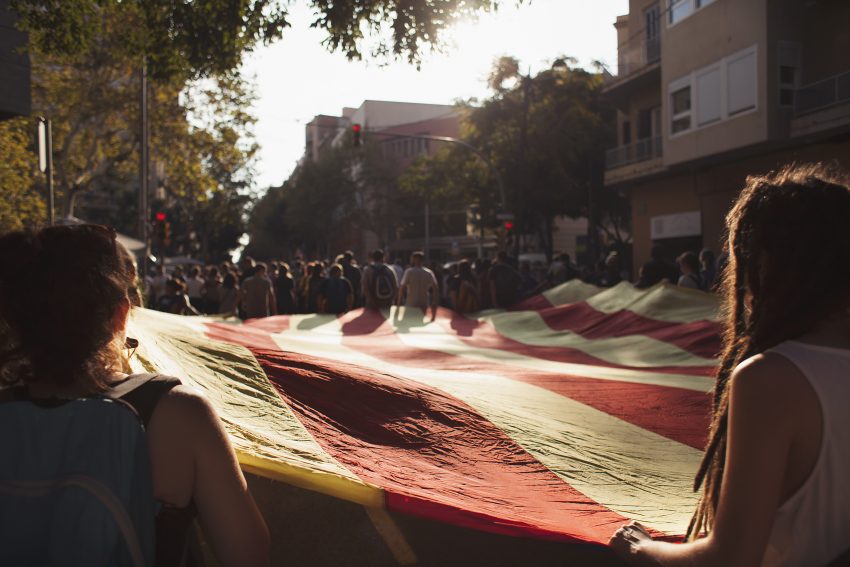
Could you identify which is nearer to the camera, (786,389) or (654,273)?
(786,389)

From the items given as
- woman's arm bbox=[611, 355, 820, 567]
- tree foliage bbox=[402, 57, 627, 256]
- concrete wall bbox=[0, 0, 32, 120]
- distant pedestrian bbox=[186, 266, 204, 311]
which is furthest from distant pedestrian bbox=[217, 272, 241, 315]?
tree foliage bbox=[402, 57, 627, 256]

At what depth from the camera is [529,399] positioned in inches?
193

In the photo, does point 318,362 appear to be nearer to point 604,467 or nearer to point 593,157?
point 604,467

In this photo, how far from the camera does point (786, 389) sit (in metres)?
1.73

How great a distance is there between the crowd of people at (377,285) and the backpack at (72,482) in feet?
30.6

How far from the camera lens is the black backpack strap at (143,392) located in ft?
6.04

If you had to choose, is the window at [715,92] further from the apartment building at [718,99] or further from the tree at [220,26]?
the tree at [220,26]

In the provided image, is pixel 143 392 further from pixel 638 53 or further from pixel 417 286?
pixel 638 53

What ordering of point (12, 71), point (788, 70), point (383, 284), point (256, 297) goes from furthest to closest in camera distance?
1. point (788, 70)
2. point (383, 284)
3. point (256, 297)
4. point (12, 71)

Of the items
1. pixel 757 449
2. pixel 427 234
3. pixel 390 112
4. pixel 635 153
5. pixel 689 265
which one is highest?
pixel 390 112

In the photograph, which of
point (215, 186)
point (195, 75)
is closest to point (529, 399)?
point (195, 75)

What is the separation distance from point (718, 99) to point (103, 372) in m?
20.2

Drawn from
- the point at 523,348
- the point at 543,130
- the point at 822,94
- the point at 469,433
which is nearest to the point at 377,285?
the point at 523,348

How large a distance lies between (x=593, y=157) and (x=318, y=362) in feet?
113
